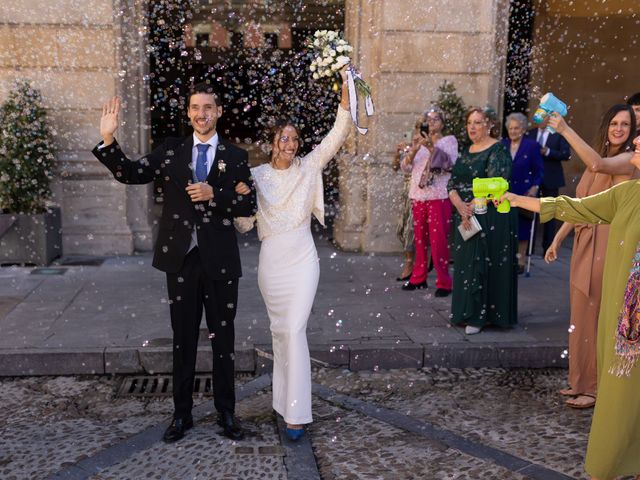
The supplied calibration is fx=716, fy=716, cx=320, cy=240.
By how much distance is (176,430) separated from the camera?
4.07 metres

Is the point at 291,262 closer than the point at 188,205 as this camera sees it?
No

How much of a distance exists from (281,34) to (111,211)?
533cm

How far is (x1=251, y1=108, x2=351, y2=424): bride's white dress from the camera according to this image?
407cm

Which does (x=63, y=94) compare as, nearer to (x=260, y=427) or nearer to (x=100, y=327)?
(x=100, y=327)

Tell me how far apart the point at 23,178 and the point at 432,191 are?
15.7ft

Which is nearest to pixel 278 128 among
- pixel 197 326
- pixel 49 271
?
pixel 197 326

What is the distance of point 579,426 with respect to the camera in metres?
4.37

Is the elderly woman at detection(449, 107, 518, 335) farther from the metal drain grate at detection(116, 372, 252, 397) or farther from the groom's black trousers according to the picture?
the groom's black trousers

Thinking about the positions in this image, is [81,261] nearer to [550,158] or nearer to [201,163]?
[201,163]

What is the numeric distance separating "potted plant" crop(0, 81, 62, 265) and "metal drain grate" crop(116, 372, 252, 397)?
12.7 ft

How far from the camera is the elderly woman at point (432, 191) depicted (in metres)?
7.27

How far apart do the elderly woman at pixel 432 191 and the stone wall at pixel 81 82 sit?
155 inches

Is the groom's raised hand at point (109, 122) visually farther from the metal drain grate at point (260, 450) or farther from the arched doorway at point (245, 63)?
the arched doorway at point (245, 63)

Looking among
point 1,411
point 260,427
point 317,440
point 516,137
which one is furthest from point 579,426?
point 516,137
